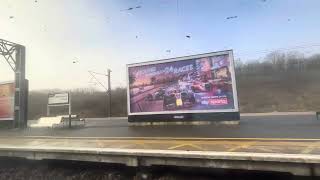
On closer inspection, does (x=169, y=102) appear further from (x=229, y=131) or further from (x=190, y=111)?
(x=229, y=131)

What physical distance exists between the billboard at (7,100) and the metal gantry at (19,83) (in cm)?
45

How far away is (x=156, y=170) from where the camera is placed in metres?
8.84

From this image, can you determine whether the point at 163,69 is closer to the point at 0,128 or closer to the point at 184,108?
the point at 184,108

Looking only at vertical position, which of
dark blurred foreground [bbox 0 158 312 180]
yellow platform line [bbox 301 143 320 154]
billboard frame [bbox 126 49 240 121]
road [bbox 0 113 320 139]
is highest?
billboard frame [bbox 126 49 240 121]

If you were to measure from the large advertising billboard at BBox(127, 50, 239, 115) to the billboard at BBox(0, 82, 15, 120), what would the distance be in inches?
346

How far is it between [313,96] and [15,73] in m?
40.8

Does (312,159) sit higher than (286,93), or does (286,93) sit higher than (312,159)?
(286,93)

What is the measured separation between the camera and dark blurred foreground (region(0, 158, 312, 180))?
7.94m

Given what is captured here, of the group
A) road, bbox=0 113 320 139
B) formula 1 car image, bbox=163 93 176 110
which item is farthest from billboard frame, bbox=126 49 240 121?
road, bbox=0 113 320 139

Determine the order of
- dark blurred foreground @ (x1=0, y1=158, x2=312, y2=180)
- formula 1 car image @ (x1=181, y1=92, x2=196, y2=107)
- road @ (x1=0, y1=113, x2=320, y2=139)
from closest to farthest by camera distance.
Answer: dark blurred foreground @ (x1=0, y1=158, x2=312, y2=180)
road @ (x1=0, y1=113, x2=320, y2=139)
formula 1 car image @ (x1=181, y1=92, x2=196, y2=107)

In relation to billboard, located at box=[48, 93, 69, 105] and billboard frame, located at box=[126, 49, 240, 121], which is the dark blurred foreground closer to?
billboard frame, located at box=[126, 49, 240, 121]

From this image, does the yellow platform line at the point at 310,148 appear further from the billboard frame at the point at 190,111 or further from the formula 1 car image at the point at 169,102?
the formula 1 car image at the point at 169,102

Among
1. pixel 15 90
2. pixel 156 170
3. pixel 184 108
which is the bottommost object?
pixel 156 170

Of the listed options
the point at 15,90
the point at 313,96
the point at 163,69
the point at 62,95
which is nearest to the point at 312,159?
the point at 163,69
